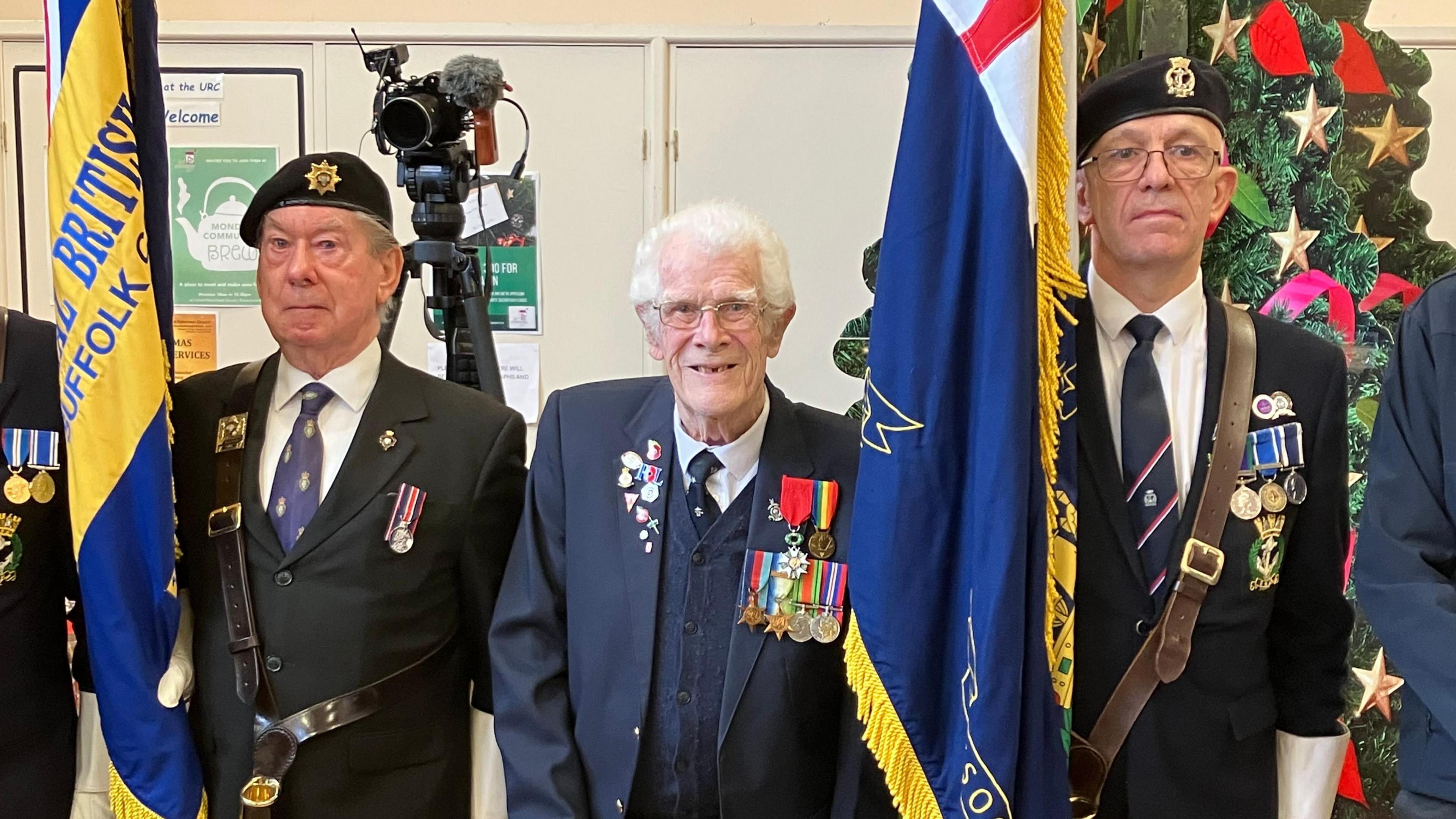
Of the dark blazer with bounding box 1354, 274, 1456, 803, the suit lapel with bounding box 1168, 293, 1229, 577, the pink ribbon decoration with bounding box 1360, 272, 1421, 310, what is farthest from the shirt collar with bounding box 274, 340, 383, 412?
the pink ribbon decoration with bounding box 1360, 272, 1421, 310

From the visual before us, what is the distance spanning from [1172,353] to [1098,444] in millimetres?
182

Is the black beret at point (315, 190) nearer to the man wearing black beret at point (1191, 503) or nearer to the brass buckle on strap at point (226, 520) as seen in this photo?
the brass buckle on strap at point (226, 520)

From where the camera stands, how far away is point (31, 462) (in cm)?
157

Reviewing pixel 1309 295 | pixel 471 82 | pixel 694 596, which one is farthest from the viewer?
pixel 1309 295

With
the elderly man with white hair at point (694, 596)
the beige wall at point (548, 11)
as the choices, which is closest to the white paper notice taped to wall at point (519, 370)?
the beige wall at point (548, 11)

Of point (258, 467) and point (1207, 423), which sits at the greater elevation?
point (1207, 423)

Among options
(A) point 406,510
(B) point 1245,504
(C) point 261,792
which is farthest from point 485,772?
(B) point 1245,504

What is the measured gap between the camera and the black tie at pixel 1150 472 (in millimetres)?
1456

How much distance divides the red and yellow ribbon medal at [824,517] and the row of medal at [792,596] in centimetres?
2

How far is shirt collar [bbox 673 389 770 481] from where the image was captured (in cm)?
157

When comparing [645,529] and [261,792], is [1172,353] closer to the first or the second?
[645,529]

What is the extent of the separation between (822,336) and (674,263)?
1.88 m

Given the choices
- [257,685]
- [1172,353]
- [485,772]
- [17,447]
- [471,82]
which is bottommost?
[485,772]

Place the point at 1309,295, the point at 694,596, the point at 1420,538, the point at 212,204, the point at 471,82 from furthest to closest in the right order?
1. the point at 212,204
2. the point at 1309,295
3. the point at 471,82
4. the point at 694,596
5. the point at 1420,538
